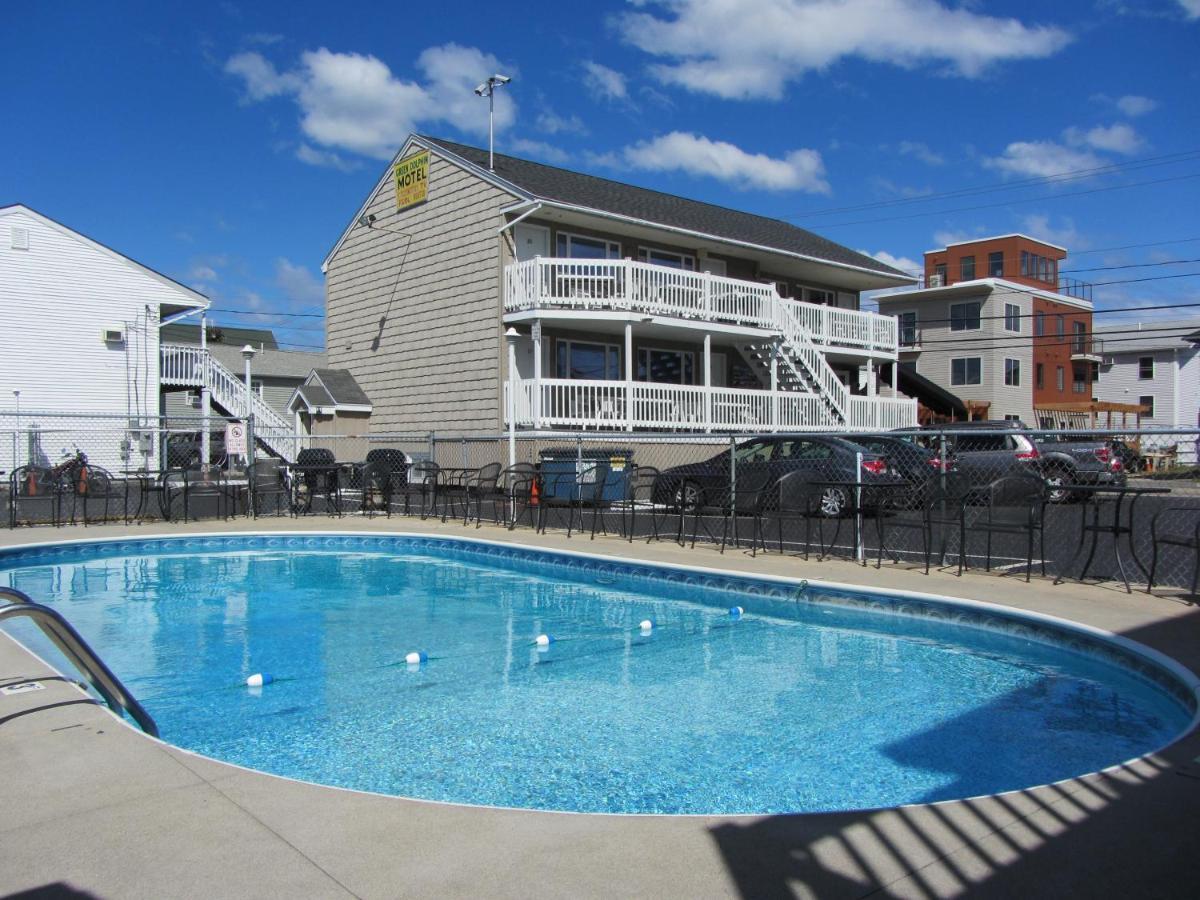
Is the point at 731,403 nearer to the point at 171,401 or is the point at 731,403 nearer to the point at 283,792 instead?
the point at 283,792

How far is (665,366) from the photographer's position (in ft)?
81.8

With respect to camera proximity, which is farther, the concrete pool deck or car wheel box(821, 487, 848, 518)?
car wheel box(821, 487, 848, 518)

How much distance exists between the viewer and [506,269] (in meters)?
21.1

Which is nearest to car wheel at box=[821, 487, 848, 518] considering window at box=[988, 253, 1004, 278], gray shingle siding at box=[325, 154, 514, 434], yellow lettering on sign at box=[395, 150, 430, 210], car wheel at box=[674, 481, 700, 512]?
car wheel at box=[674, 481, 700, 512]

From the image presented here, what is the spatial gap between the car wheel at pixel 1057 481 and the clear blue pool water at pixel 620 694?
190cm

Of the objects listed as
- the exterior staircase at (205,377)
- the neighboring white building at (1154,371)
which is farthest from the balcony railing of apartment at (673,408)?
the neighboring white building at (1154,371)

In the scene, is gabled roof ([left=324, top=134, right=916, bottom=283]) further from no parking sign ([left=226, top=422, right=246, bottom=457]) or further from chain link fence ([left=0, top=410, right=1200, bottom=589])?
no parking sign ([left=226, top=422, right=246, bottom=457])

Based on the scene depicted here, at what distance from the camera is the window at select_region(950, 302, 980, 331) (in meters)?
41.7

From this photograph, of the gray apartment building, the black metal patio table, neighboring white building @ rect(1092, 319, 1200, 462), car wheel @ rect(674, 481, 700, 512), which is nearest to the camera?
the black metal patio table

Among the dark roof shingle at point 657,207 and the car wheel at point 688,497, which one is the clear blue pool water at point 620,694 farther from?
the dark roof shingle at point 657,207

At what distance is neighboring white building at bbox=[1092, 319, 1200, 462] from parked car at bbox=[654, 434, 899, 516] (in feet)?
131

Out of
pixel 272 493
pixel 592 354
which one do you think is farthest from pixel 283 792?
pixel 592 354

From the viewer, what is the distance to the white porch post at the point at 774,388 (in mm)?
22800

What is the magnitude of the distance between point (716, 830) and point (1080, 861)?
1.17m
